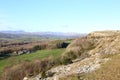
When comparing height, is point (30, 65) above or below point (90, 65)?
below

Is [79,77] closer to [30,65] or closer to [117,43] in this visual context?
[117,43]

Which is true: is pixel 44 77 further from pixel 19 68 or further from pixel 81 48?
Result: pixel 81 48

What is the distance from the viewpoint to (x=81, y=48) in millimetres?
71750

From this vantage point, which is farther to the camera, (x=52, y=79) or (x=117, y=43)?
(x=117, y=43)

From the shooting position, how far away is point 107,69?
32969mm

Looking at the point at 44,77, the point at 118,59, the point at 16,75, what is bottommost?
the point at 16,75

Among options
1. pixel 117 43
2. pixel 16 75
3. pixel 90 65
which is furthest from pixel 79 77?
pixel 16 75

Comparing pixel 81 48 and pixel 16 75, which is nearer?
pixel 16 75

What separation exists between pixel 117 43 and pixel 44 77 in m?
19.8

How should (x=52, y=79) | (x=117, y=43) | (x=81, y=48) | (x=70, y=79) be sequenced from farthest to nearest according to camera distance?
1. (x=81, y=48)
2. (x=117, y=43)
3. (x=52, y=79)
4. (x=70, y=79)

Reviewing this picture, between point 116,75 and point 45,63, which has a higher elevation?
point 116,75

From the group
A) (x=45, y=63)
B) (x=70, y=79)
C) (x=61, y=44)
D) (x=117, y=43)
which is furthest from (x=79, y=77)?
(x=61, y=44)

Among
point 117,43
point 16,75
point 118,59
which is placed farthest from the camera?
point 16,75

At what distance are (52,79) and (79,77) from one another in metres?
4.45
